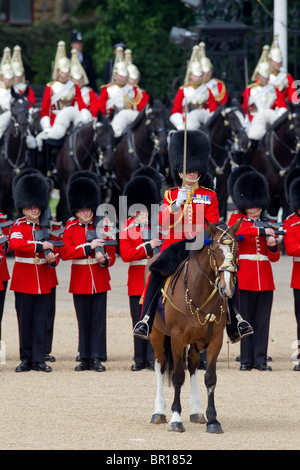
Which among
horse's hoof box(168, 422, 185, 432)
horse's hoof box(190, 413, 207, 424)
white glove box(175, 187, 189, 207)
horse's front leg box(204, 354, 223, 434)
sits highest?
white glove box(175, 187, 189, 207)

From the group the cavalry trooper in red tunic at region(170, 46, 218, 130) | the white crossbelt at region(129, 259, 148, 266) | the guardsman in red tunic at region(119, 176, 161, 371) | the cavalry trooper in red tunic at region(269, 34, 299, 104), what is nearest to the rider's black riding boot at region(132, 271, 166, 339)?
the guardsman in red tunic at region(119, 176, 161, 371)

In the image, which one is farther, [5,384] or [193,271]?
[5,384]

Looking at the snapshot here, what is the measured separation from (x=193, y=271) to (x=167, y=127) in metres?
8.75

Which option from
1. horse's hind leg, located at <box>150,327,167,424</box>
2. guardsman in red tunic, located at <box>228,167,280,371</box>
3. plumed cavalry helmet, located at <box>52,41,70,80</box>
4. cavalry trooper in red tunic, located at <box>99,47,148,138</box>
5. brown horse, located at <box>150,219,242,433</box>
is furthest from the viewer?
plumed cavalry helmet, located at <box>52,41,70,80</box>

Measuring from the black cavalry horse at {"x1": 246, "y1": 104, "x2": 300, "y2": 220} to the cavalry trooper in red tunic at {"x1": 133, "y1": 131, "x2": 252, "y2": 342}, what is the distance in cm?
734

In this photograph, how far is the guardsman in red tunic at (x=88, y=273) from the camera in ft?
33.8

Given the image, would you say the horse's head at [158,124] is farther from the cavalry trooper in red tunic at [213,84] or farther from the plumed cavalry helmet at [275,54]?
the plumed cavalry helmet at [275,54]

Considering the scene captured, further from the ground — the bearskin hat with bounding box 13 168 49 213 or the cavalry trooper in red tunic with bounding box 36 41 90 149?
the bearskin hat with bounding box 13 168 49 213

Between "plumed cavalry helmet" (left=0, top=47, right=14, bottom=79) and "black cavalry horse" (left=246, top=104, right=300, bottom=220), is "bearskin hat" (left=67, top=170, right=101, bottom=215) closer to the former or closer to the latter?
"black cavalry horse" (left=246, top=104, right=300, bottom=220)

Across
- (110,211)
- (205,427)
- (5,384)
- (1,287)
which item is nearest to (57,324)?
(110,211)

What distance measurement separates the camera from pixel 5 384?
9492 mm

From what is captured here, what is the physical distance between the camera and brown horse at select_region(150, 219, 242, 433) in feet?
25.1

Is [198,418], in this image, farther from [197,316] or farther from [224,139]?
[224,139]
